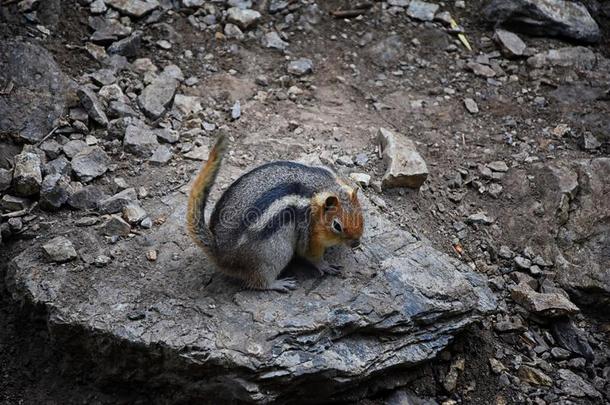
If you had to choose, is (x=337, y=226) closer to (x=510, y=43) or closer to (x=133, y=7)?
(x=133, y=7)

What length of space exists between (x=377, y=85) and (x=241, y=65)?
4.96 ft

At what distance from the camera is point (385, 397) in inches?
201

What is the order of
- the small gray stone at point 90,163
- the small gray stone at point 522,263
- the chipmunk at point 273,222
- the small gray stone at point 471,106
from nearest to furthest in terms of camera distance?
the chipmunk at point 273,222 < the small gray stone at point 90,163 < the small gray stone at point 522,263 < the small gray stone at point 471,106

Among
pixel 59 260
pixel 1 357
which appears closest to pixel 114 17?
pixel 59 260

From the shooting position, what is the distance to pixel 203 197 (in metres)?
4.56

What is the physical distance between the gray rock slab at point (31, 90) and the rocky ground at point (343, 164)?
0.7 inches

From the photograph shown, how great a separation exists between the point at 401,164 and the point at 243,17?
281 centimetres

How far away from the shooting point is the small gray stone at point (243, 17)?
7617mm

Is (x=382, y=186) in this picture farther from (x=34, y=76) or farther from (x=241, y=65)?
(x=34, y=76)

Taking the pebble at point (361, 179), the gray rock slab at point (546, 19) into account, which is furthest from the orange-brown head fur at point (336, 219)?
the gray rock slab at point (546, 19)

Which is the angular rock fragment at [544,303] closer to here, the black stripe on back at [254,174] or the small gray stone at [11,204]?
the black stripe on back at [254,174]

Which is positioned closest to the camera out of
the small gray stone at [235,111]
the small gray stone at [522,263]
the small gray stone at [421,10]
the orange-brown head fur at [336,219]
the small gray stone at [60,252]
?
the orange-brown head fur at [336,219]

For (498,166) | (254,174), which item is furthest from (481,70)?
Answer: (254,174)

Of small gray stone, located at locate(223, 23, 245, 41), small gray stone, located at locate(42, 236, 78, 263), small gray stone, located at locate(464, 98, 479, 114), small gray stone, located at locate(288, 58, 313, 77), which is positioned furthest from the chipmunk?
small gray stone, located at locate(223, 23, 245, 41)
